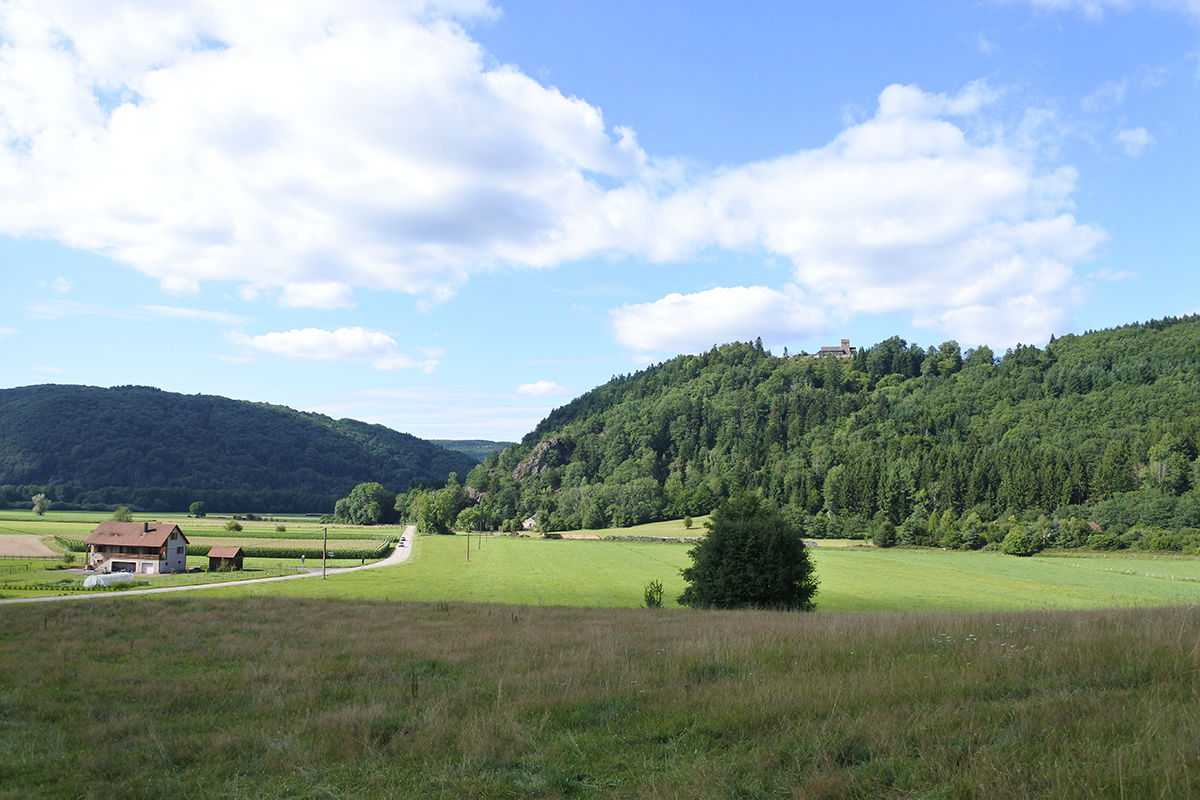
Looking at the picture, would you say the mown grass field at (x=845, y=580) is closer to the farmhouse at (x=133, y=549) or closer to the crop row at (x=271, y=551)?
the crop row at (x=271, y=551)

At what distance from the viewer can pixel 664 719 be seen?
26.9ft

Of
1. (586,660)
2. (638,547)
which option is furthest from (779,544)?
(638,547)

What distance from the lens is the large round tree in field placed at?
3809cm

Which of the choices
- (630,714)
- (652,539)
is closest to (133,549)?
(630,714)

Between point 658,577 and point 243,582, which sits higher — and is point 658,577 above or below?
above

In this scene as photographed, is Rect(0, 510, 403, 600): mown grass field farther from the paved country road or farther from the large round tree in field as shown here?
the large round tree in field

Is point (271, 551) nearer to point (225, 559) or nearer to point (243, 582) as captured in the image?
point (225, 559)

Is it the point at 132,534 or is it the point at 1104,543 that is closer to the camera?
the point at 132,534

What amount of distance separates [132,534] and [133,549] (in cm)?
196

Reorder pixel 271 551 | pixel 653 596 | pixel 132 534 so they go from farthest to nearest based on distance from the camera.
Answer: pixel 271 551 → pixel 132 534 → pixel 653 596

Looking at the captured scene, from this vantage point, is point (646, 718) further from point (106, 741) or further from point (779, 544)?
point (779, 544)

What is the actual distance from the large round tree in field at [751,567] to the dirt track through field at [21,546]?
299 ft

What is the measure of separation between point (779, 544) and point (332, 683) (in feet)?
103

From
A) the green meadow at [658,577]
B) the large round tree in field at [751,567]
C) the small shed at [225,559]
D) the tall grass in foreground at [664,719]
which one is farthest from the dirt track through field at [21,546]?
the tall grass in foreground at [664,719]
